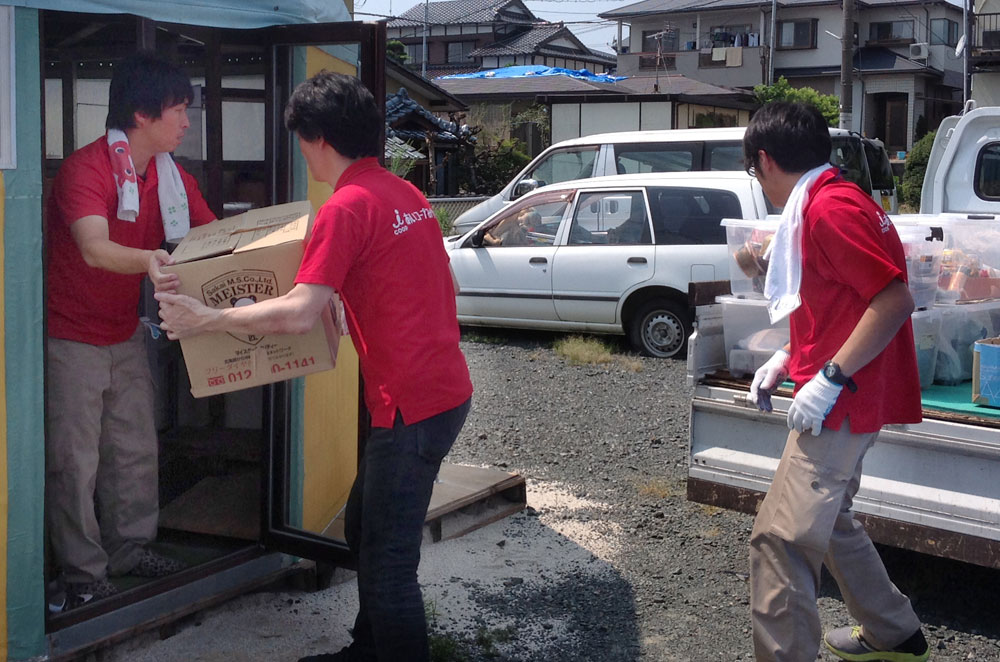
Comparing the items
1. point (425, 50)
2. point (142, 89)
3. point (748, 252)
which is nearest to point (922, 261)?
point (748, 252)

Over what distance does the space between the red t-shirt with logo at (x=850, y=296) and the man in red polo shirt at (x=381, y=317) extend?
104 cm

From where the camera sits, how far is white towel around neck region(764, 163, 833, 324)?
10.2 ft

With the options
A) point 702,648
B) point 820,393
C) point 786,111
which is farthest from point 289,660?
point 786,111

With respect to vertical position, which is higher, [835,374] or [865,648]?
[835,374]

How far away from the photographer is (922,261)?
4.26 metres

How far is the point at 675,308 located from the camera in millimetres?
8914

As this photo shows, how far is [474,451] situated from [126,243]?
3.17m

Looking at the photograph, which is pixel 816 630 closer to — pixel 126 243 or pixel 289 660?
pixel 289 660

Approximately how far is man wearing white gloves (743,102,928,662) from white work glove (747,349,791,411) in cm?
21

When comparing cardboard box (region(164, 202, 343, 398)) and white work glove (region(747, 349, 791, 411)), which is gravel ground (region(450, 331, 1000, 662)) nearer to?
white work glove (region(747, 349, 791, 411))

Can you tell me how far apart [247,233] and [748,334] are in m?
2.37

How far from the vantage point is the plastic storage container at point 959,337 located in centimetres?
445

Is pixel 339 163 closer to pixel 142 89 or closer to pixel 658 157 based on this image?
pixel 142 89

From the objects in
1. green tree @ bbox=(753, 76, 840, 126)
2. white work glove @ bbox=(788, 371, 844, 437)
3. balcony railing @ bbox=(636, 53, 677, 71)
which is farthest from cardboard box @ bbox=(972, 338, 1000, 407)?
balcony railing @ bbox=(636, 53, 677, 71)
